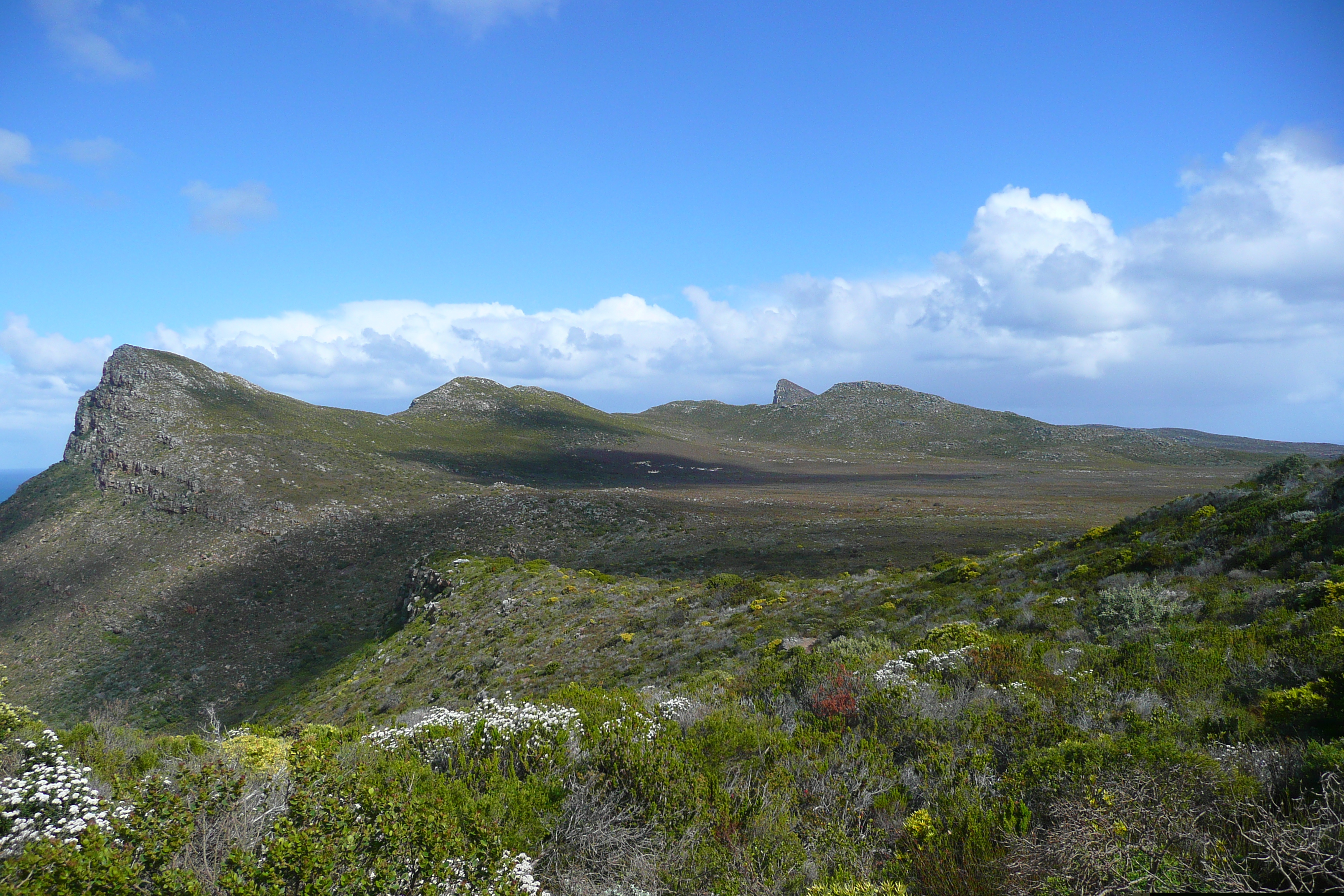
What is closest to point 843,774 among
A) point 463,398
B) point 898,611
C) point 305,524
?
point 898,611

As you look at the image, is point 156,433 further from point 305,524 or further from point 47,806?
point 47,806

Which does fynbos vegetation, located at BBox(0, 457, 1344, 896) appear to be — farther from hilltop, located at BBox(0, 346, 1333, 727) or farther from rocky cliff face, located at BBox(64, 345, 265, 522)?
rocky cliff face, located at BBox(64, 345, 265, 522)

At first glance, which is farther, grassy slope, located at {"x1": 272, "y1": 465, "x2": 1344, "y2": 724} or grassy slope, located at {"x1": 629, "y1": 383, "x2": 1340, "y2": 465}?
grassy slope, located at {"x1": 629, "y1": 383, "x2": 1340, "y2": 465}

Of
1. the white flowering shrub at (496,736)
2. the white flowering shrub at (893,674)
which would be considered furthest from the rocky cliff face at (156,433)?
the white flowering shrub at (893,674)

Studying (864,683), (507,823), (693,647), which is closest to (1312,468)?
(864,683)

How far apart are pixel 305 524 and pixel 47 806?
5011cm

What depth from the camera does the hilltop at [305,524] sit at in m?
30.5

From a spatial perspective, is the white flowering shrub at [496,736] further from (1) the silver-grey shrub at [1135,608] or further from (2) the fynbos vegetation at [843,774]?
(1) the silver-grey shrub at [1135,608]

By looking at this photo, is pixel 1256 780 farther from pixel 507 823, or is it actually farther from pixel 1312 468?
pixel 1312 468

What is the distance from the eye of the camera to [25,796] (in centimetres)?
482

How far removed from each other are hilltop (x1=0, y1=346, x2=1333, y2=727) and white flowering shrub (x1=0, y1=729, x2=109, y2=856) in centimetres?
2331

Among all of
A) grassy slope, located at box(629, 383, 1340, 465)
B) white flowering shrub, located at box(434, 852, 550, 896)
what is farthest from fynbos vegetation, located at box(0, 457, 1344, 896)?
grassy slope, located at box(629, 383, 1340, 465)

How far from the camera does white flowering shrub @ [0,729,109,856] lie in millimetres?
4301

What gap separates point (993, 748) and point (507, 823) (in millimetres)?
5477
